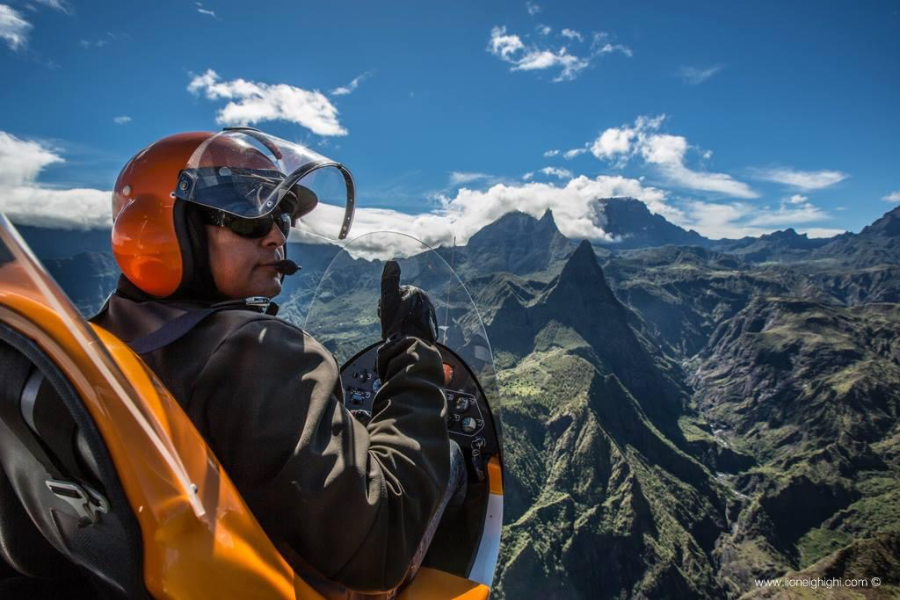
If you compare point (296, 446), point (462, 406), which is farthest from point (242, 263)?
point (462, 406)

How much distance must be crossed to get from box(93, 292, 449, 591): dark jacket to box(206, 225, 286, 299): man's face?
432mm

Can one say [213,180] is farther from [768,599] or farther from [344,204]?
[768,599]

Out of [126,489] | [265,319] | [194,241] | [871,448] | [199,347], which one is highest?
[194,241]

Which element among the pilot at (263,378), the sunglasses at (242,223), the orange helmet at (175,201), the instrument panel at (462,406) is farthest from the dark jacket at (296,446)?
the instrument panel at (462,406)

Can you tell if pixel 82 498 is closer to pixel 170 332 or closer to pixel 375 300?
pixel 170 332

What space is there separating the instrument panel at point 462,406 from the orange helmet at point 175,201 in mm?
2214

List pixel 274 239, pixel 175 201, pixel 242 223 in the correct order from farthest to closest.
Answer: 1. pixel 274 239
2. pixel 242 223
3. pixel 175 201

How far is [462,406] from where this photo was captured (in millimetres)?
4441

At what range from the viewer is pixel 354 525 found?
169 cm

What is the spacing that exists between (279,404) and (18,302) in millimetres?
803

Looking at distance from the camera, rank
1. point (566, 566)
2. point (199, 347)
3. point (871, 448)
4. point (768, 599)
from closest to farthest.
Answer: point (199, 347) → point (768, 599) → point (566, 566) → point (871, 448)

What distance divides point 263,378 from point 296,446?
0.92 ft

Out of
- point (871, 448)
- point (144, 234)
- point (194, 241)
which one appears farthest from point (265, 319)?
point (871, 448)

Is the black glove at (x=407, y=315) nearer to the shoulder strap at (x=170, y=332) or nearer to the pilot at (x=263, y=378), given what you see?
the pilot at (x=263, y=378)
